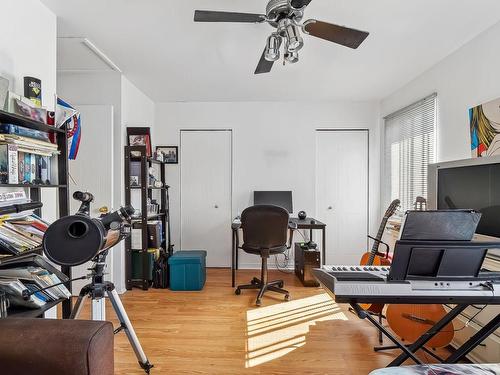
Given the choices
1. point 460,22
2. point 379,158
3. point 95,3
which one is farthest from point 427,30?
point 95,3

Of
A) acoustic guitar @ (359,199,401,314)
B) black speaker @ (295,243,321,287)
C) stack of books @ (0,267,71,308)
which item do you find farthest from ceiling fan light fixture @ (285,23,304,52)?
black speaker @ (295,243,321,287)

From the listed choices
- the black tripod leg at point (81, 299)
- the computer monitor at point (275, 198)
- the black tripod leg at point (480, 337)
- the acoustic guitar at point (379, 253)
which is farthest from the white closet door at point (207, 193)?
the black tripod leg at point (480, 337)

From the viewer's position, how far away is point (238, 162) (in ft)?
13.1

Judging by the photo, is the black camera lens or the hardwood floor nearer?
the black camera lens

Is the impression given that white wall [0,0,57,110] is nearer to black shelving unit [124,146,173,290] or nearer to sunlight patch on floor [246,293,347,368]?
black shelving unit [124,146,173,290]

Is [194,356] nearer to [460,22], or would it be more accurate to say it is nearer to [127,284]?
[127,284]

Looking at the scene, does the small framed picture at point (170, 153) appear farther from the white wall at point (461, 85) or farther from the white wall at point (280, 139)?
the white wall at point (461, 85)

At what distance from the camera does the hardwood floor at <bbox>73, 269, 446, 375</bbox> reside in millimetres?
1833

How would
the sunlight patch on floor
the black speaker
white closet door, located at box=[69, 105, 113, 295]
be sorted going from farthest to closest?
1. the black speaker
2. white closet door, located at box=[69, 105, 113, 295]
3. the sunlight patch on floor

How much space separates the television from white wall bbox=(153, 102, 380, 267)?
5.96 ft

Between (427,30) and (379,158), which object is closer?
(427,30)

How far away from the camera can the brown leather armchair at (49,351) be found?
92cm

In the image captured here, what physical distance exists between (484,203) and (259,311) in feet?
6.43

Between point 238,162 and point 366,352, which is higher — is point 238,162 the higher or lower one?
the higher one
